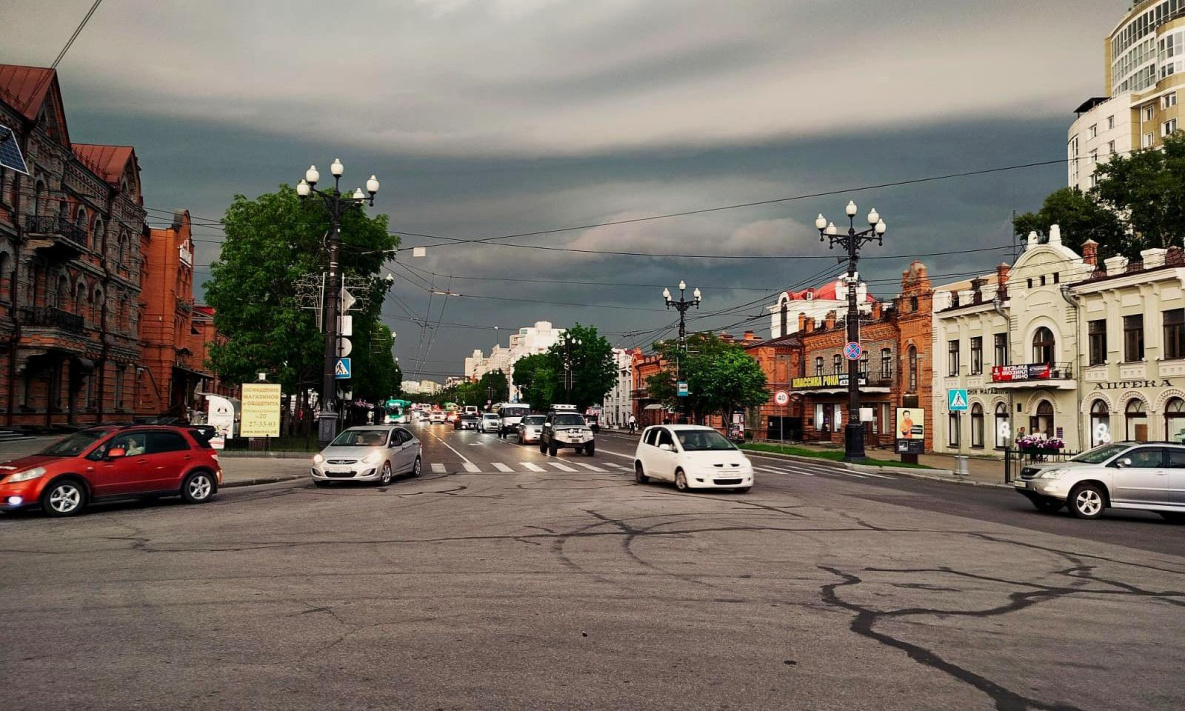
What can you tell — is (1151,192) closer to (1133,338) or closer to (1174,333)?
(1133,338)

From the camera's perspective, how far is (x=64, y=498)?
46.0 feet

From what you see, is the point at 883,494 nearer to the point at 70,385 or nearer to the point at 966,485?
the point at 966,485

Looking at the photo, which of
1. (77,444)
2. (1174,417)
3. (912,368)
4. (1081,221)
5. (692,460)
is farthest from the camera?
(912,368)

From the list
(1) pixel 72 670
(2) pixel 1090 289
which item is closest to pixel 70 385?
(1) pixel 72 670

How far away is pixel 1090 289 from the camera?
36375 mm

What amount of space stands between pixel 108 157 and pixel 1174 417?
5140cm

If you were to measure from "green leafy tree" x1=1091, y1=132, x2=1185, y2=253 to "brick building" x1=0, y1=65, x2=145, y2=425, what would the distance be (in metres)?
51.4

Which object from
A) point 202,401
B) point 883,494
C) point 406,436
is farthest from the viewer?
point 202,401

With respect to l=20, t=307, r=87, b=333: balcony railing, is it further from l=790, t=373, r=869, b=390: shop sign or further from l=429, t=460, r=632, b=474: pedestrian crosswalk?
l=790, t=373, r=869, b=390: shop sign

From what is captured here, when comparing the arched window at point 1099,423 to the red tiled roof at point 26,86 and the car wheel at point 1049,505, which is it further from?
the red tiled roof at point 26,86

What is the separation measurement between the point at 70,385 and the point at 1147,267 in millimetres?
47070

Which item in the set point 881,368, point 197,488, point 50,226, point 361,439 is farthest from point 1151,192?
point 50,226

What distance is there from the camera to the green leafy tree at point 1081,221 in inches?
1854

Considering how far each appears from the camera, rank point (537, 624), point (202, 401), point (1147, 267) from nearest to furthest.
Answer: point (537, 624) → point (1147, 267) → point (202, 401)
